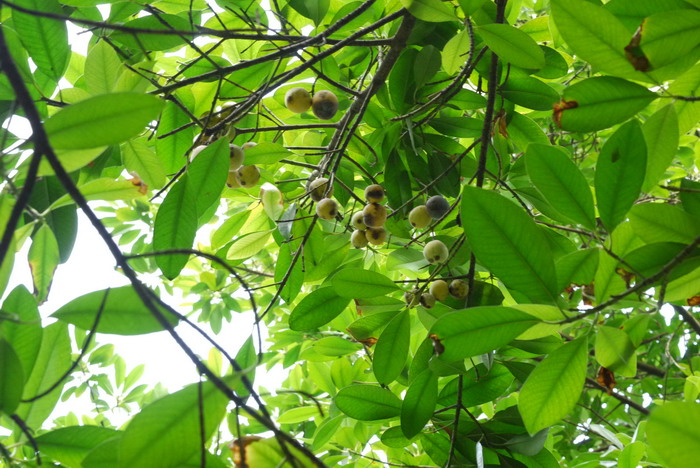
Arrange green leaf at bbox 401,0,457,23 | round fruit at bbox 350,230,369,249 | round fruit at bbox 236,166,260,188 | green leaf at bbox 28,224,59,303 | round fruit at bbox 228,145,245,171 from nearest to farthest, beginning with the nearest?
green leaf at bbox 28,224,59,303
green leaf at bbox 401,0,457,23
round fruit at bbox 228,145,245,171
round fruit at bbox 236,166,260,188
round fruit at bbox 350,230,369,249

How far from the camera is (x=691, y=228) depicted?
771 millimetres

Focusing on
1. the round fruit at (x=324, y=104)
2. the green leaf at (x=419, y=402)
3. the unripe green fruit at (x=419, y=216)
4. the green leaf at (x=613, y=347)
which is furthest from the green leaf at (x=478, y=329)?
the round fruit at (x=324, y=104)

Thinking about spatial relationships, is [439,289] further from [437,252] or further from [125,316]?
[125,316]

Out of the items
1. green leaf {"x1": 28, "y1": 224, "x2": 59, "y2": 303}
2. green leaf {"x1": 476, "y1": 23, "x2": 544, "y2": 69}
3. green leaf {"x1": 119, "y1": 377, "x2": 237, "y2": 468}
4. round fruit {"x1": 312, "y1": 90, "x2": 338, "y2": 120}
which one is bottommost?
green leaf {"x1": 119, "y1": 377, "x2": 237, "y2": 468}

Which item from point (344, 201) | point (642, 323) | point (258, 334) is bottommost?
point (258, 334)

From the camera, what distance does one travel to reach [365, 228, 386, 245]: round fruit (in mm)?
1320

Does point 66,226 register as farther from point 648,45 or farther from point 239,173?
point 648,45

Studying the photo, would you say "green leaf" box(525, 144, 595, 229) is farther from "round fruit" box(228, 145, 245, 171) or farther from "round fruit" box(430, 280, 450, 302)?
"round fruit" box(228, 145, 245, 171)

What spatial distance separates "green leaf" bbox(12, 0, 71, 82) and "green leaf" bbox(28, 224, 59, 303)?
0.30 meters

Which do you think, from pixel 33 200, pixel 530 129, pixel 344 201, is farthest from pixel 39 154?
pixel 530 129

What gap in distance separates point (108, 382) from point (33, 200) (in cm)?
224

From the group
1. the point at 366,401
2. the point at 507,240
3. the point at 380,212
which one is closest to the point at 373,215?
the point at 380,212

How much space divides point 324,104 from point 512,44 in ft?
1.43

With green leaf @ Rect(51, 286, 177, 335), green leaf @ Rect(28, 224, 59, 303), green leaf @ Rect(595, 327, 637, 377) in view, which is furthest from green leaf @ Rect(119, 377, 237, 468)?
green leaf @ Rect(595, 327, 637, 377)
